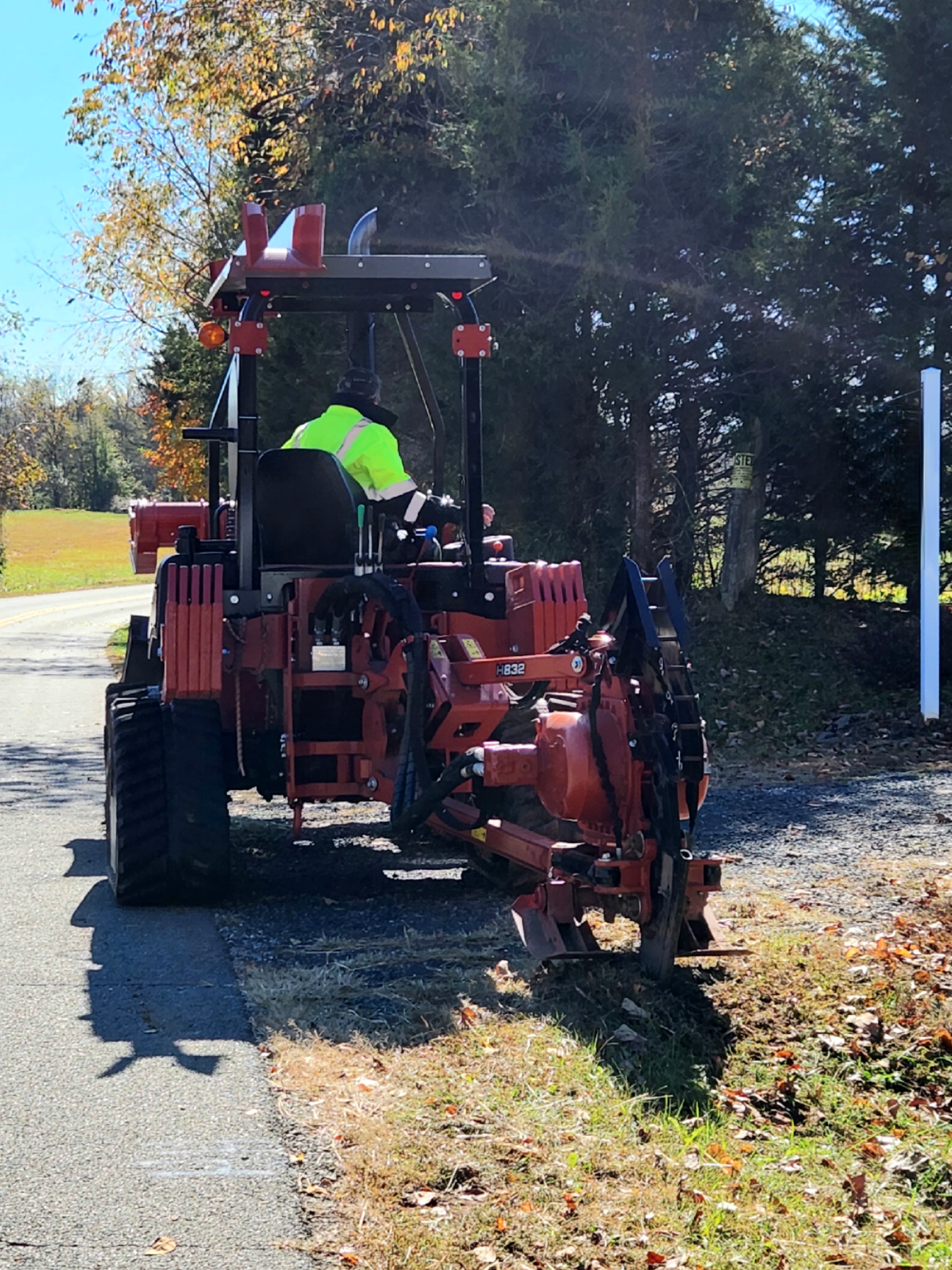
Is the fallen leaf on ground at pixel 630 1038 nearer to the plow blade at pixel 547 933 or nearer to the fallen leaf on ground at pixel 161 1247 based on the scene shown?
the plow blade at pixel 547 933

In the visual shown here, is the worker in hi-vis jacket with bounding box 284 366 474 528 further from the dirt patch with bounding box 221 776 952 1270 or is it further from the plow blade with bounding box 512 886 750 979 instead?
the plow blade with bounding box 512 886 750 979

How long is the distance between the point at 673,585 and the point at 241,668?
2.49 meters

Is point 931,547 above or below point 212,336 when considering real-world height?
below

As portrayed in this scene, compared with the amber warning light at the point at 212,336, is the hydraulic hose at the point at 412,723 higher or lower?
lower

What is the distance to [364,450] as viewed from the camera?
698 cm

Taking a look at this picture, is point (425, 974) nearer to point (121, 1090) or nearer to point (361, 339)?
point (121, 1090)

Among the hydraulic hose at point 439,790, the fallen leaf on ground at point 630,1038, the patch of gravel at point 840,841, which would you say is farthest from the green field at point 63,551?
the fallen leaf on ground at point 630,1038

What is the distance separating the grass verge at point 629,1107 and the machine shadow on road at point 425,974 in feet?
0.05

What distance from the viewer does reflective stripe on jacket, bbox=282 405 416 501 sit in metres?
6.99

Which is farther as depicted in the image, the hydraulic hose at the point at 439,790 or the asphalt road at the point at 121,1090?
the hydraulic hose at the point at 439,790

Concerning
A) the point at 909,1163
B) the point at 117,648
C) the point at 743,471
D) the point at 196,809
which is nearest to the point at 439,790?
the point at 196,809

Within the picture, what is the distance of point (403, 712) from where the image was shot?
6.79 metres

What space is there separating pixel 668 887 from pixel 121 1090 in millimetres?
1867

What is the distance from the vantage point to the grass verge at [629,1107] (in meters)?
3.54
